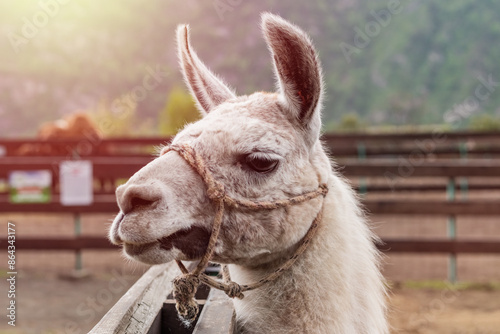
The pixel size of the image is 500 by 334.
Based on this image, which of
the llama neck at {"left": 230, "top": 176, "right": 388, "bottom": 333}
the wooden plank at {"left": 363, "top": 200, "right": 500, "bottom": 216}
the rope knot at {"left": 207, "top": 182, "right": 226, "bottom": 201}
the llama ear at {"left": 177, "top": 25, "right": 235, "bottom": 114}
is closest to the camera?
the rope knot at {"left": 207, "top": 182, "right": 226, "bottom": 201}

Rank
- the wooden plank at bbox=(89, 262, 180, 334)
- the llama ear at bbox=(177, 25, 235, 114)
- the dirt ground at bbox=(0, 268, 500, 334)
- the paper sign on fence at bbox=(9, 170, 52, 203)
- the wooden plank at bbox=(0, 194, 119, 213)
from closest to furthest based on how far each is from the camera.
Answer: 1. the wooden plank at bbox=(89, 262, 180, 334)
2. the llama ear at bbox=(177, 25, 235, 114)
3. the dirt ground at bbox=(0, 268, 500, 334)
4. the wooden plank at bbox=(0, 194, 119, 213)
5. the paper sign on fence at bbox=(9, 170, 52, 203)

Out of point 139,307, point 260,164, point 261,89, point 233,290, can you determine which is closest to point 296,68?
point 260,164

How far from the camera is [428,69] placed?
63.0 metres

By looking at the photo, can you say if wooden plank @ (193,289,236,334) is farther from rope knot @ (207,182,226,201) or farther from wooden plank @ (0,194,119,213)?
wooden plank @ (0,194,119,213)

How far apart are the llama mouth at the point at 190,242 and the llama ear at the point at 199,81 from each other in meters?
0.57

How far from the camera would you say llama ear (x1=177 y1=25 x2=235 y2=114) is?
1967 millimetres

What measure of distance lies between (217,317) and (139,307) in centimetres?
24

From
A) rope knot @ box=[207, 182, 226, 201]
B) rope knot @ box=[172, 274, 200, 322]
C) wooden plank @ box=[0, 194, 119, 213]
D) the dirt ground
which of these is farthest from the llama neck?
wooden plank @ box=[0, 194, 119, 213]

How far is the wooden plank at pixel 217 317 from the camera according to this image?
57.8 inches

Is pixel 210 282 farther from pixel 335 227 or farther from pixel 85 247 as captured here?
pixel 85 247

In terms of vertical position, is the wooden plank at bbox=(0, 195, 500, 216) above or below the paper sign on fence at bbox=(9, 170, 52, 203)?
below

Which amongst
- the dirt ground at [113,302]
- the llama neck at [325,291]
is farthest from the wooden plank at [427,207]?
the llama neck at [325,291]

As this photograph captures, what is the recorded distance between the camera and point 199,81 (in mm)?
1970

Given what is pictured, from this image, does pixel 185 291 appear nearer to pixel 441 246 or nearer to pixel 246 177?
pixel 246 177
